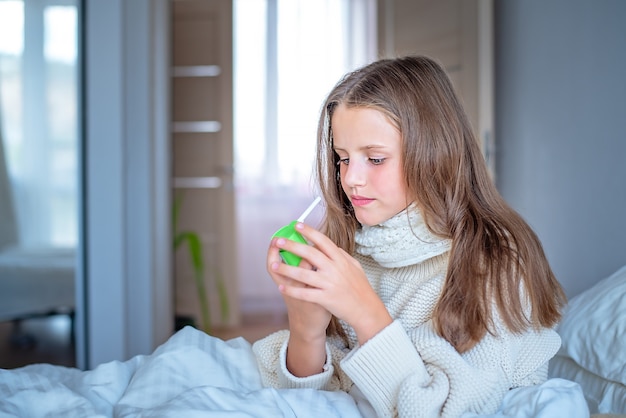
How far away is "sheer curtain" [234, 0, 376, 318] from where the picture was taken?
474 centimetres

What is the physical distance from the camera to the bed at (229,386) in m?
0.90

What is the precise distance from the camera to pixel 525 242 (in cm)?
103

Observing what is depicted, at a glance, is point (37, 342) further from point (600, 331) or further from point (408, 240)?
point (600, 331)

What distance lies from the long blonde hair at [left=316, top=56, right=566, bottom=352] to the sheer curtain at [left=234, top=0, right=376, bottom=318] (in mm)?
3662

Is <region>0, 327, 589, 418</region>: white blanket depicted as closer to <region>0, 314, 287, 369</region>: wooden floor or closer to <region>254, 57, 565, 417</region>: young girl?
<region>254, 57, 565, 417</region>: young girl

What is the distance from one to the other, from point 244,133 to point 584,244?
10.5 ft

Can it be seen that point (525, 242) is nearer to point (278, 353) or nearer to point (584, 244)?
point (278, 353)

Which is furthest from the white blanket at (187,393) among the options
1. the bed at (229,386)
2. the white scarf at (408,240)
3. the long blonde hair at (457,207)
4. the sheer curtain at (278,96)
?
the sheer curtain at (278,96)

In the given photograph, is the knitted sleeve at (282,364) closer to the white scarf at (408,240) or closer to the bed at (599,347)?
the white scarf at (408,240)

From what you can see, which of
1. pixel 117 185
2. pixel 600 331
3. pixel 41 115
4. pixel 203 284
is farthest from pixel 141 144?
pixel 203 284

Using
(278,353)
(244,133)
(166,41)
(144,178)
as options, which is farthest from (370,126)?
(244,133)

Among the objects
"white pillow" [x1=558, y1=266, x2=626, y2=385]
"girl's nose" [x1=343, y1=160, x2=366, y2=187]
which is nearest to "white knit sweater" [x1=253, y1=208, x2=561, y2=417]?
"girl's nose" [x1=343, y1=160, x2=366, y2=187]

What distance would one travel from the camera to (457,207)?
106 centimetres

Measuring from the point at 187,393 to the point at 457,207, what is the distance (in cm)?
51
